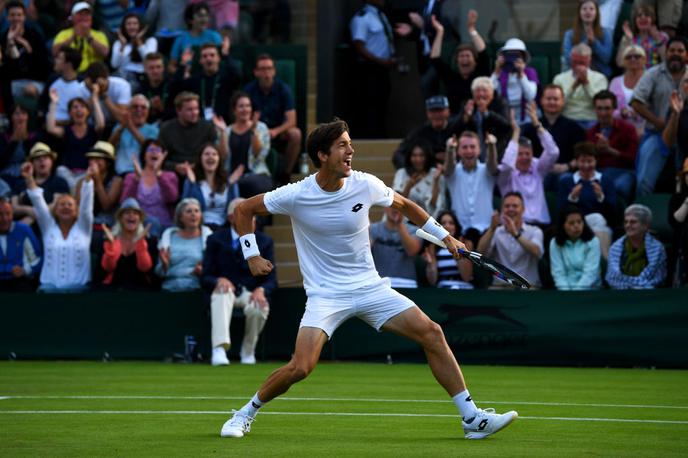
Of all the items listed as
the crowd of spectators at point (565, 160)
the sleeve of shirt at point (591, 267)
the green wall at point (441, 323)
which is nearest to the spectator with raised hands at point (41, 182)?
the green wall at point (441, 323)

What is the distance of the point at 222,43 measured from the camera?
20922 mm

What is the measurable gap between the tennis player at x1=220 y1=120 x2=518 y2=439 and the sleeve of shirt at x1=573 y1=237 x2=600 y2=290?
7.38 m

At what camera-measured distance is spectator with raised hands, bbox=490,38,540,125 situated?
18.8m

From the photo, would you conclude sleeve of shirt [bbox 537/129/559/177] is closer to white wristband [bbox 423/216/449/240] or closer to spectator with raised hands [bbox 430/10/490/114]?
spectator with raised hands [bbox 430/10/490/114]

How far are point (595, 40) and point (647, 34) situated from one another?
835mm

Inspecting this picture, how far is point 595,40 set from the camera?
1983 cm

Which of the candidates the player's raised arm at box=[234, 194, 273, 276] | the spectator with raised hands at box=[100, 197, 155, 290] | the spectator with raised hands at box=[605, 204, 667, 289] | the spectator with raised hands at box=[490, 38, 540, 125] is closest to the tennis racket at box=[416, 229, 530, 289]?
the player's raised arm at box=[234, 194, 273, 276]

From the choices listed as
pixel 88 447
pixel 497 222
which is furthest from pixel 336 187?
pixel 497 222

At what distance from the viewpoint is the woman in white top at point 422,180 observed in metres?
17.8

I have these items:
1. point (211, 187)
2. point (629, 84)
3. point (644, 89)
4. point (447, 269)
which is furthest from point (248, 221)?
point (629, 84)

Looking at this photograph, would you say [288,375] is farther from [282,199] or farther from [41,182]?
[41,182]

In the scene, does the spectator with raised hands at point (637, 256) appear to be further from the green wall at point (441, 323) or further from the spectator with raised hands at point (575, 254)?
the green wall at point (441, 323)

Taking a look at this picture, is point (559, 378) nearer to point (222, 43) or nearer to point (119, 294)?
point (119, 294)

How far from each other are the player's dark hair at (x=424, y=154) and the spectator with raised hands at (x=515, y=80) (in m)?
1.38
